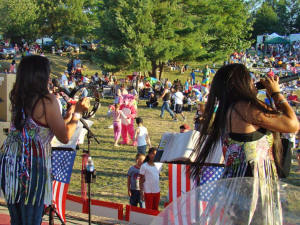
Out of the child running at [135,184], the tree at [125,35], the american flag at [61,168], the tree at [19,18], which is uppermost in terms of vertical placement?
the tree at [19,18]

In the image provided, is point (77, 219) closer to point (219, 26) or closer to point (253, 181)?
point (253, 181)

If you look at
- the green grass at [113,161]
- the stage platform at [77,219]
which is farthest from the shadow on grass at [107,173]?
the stage platform at [77,219]

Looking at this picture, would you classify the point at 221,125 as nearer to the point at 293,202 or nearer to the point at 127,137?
the point at 293,202

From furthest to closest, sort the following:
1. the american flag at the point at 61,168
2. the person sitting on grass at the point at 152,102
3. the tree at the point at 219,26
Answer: the tree at the point at 219,26, the person sitting on grass at the point at 152,102, the american flag at the point at 61,168

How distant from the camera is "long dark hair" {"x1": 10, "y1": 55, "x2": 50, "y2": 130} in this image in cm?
265

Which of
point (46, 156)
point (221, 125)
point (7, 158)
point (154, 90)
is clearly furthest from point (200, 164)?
point (154, 90)

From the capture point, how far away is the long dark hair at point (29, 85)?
2.65 m

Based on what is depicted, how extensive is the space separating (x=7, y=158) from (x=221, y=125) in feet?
4.69

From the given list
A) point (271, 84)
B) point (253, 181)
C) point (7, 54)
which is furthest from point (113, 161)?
point (7, 54)

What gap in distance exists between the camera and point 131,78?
26172mm

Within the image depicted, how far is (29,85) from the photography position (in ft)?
8.68

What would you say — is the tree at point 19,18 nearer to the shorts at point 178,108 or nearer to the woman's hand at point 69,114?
the shorts at point 178,108

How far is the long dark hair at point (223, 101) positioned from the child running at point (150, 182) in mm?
3452

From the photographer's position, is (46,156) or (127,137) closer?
(46,156)
